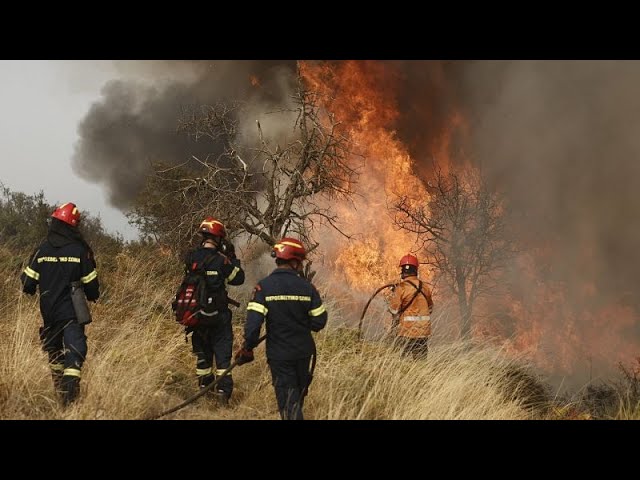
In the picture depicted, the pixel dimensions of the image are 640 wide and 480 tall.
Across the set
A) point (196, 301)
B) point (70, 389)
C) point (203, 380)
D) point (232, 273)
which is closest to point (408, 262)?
point (232, 273)

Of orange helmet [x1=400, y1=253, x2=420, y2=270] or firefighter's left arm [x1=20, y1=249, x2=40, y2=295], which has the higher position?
firefighter's left arm [x1=20, y1=249, x2=40, y2=295]

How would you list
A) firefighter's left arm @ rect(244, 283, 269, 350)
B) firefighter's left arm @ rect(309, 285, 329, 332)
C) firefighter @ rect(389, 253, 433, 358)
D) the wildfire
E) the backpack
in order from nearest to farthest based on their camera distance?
1. firefighter's left arm @ rect(244, 283, 269, 350)
2. firefighter's left arm @ rect(309, 285, 329, 332)
3. the backpack
4. firefighter @ rect(389, 253, 433, 358)
5. the wildfire

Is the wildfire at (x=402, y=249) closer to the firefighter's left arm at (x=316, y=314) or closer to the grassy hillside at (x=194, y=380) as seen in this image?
the grassy hillside at (x=194, y=380)

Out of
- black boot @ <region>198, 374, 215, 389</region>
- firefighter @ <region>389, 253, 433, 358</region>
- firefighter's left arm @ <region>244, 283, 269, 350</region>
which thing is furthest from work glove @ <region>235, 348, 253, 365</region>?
firefighter @ <region>389, 253, 433, 358</region>

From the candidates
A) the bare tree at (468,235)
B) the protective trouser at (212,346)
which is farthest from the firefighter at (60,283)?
the bare tree at (468,235)

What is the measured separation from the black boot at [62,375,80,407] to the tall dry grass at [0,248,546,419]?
9cm

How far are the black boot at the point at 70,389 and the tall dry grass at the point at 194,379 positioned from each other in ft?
0.29

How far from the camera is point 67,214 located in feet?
17.1

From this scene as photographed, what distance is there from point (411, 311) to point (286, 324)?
343 cm

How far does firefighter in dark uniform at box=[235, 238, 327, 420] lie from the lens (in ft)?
15.0

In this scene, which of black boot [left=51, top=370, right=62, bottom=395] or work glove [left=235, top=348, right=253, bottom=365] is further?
black boot [left=51, top=370, right=62, bottom=395]

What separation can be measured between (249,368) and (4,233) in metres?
9.51

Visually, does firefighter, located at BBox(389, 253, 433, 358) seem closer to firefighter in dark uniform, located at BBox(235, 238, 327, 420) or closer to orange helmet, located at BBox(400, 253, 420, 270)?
orange helmet, located at BBox(400, 253, 420, 270)

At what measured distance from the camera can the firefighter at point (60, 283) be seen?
5.12 m
